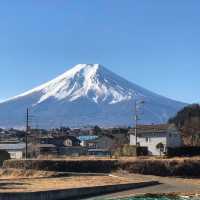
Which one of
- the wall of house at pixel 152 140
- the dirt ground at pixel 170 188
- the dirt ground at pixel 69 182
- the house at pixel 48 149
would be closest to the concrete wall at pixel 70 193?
the dirt ground at pixel 170 188

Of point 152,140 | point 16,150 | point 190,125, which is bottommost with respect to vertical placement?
point 16,150

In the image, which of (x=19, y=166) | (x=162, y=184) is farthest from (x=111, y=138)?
(x=162, y=184)

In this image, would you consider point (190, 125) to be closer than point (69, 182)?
No

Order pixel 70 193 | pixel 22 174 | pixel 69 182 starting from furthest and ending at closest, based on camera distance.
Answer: pixel 22 174 → pixel 69 182 → pixel 70 193

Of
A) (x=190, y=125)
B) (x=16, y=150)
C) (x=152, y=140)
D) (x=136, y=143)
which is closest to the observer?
(x=136, y=143)

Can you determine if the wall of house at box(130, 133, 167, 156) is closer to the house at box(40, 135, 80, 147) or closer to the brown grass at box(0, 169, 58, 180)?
the house at box(40, 135, 80, 147)

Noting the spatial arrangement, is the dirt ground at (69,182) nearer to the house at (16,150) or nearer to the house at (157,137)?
the house at (157,137)

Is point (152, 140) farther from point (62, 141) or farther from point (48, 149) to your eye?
point (62, 141)

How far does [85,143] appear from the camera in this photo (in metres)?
126

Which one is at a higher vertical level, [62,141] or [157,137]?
[62,141]

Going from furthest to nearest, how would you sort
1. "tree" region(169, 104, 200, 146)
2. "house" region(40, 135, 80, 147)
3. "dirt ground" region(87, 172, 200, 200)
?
"house" region(40, 135, 80, 147) < "tree" region(169, 104, 200, 146) < "dirt ground" region(87, 172, 200, 200)

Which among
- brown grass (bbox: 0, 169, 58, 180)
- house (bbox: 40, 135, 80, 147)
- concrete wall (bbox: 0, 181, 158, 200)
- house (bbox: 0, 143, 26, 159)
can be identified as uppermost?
house (bbox: 40, 135, 80, 147)

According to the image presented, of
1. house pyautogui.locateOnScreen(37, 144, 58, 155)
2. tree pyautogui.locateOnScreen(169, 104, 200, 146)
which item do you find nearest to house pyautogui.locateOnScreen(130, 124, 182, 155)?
tree pyautogui.locateOnScreen(169, 104, 200, 146)

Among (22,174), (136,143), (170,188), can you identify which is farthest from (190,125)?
(170,188)
